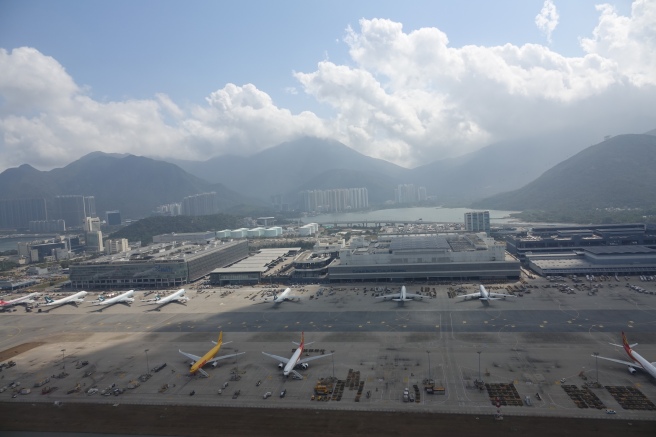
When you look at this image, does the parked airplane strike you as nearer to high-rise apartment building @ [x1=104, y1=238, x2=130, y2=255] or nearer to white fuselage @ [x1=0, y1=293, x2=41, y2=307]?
white fuselage @ [x1=0, y1=293, x2=41, y2=307]

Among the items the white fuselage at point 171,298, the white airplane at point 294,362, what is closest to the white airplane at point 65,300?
the white fuselage at point 171,298

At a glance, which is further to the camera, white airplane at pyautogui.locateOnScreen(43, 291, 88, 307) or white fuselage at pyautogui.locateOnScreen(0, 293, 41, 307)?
white fuselage at pyautogui.locateOnScreen(0, 293, 41, 307)

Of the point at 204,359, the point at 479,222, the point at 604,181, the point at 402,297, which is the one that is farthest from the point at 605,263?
the point at 604,181

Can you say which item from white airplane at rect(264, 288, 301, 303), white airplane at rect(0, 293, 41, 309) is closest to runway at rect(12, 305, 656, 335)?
white airplane at rect(264, 288, 301, 303)

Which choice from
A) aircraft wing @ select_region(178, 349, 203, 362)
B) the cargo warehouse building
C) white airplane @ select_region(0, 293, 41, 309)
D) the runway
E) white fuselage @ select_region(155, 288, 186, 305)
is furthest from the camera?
the cargo warehouse building

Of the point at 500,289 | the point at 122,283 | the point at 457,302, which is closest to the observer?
the point at 457,302

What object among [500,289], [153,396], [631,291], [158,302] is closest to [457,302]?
[500,289]

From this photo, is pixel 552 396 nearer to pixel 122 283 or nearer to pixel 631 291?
pixel 631 291
